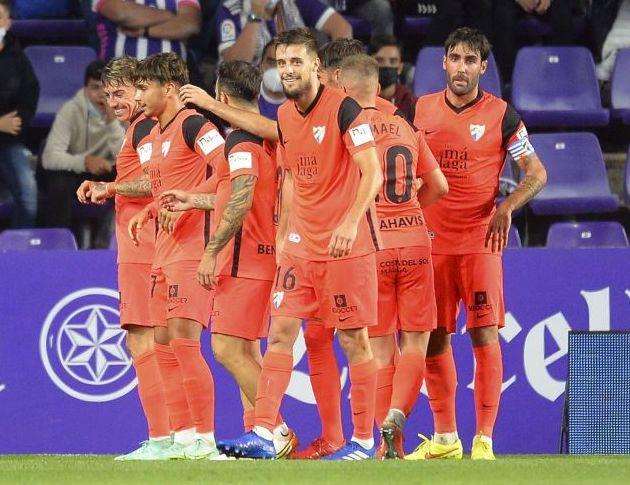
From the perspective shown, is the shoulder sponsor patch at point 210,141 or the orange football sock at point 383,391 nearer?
the shoulder sponsor patch at point 210,141

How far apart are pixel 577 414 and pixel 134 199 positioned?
280 centimetres

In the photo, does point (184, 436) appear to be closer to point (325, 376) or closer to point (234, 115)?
point (325, 376)

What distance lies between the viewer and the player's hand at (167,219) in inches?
313

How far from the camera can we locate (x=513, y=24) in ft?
41.8

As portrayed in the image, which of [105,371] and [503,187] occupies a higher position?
[503,187]

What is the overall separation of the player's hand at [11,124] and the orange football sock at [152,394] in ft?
12.0

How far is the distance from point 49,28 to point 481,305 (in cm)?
663

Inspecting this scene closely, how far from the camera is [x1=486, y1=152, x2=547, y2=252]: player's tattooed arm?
8203 millimetres

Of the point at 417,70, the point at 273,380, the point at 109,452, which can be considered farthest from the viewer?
the point at 417,70

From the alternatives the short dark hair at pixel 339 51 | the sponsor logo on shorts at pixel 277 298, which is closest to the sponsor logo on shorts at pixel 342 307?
the sponsor logo on shorts at pixel 277 298

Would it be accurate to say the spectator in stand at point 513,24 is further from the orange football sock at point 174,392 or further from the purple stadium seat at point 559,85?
the orange football sock at point 174,392

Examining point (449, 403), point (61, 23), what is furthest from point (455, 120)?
point (61, 23)

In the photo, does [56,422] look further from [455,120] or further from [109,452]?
[455,120]

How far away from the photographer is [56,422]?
9641 mm
